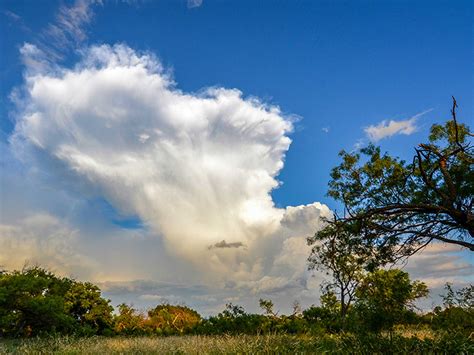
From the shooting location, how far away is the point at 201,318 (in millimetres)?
22391

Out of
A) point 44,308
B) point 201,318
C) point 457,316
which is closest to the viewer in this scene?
point 457,316

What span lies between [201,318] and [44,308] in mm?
7809

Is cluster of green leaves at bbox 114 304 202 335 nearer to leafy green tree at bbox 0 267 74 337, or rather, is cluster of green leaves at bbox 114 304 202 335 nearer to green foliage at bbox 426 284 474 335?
leafy green tree at bbox 0 267 74 337

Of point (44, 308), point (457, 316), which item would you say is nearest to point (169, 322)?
point (44, 308)

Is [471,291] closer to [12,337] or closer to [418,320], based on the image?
[418,320]

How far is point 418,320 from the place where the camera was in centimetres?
2186

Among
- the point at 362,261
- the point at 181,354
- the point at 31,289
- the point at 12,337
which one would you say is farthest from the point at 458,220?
the point at 12,337

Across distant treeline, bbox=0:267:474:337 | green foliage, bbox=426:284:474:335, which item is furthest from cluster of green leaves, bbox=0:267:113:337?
green foliage, bbox=426:284:474:335

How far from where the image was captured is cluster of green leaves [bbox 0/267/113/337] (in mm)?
19031

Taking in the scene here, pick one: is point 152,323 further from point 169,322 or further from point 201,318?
point 201,318

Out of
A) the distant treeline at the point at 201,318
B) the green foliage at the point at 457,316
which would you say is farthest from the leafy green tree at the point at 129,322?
the green foliage at the point at 457,316

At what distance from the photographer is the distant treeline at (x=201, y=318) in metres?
11.5

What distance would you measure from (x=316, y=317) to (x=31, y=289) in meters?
14.0

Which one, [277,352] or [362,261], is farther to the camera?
[362,261]
